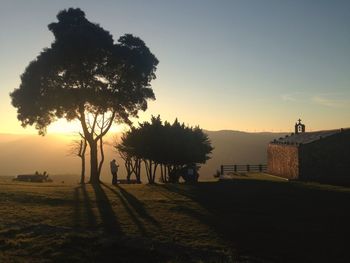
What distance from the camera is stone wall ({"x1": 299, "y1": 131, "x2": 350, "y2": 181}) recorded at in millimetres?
46469

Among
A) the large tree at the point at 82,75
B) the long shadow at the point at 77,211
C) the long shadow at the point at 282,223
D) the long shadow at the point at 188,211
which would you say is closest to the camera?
the long shadow at the point at 282,223

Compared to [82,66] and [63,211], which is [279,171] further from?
[63,211]

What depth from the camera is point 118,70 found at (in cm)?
3872

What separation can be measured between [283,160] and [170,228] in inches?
1561

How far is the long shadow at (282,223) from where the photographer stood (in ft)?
46.1

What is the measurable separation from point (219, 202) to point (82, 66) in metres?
19.1

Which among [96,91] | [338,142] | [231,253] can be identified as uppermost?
[96,91]

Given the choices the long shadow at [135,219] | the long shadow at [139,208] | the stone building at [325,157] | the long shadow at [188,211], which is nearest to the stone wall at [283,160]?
the stone building at [325,157]

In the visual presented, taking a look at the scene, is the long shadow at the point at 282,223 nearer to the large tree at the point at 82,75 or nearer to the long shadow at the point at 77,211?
the long shadow at the point at 77,211

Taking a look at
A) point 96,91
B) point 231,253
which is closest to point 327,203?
point 231,253

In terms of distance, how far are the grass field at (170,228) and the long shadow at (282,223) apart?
1.4 inches

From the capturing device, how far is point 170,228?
16516mm

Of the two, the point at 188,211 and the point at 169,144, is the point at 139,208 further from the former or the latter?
the point at 169,144

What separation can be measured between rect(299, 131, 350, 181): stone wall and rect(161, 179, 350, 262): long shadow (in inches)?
683
